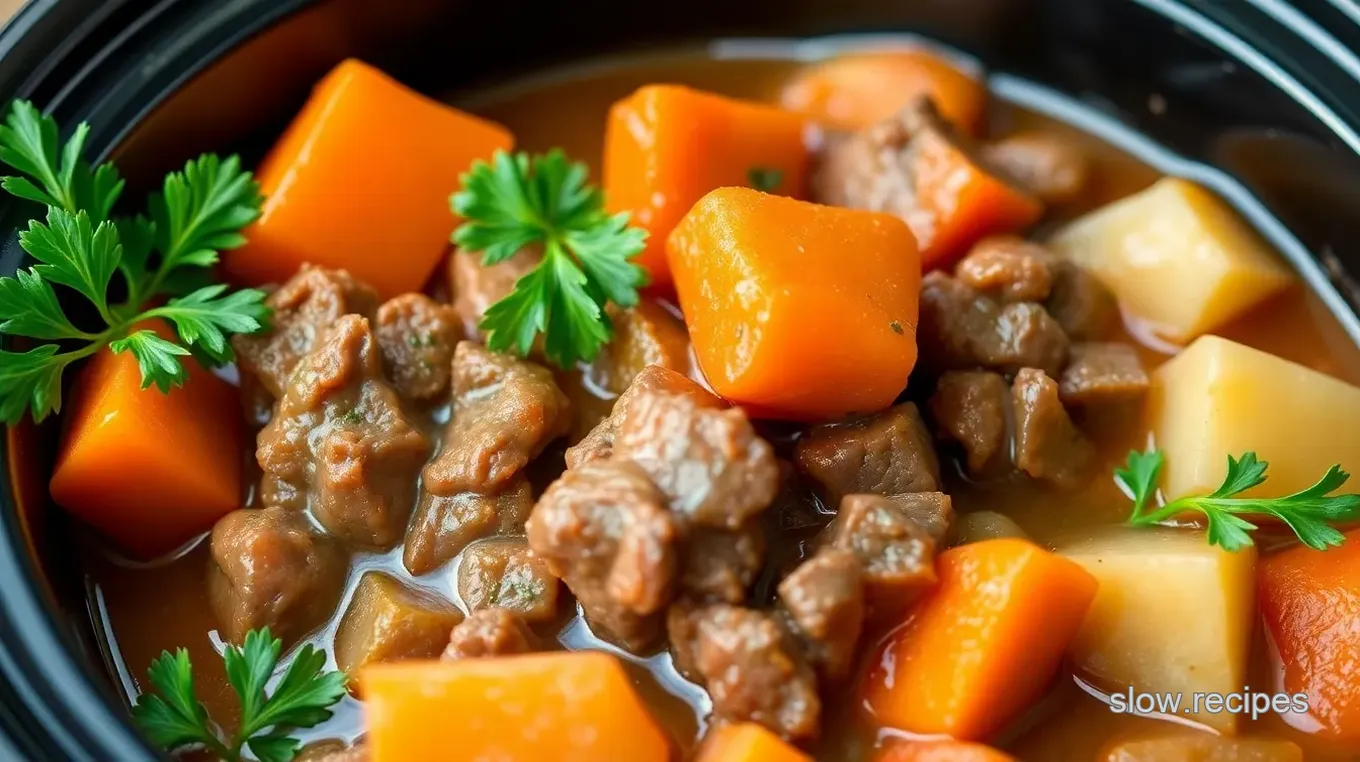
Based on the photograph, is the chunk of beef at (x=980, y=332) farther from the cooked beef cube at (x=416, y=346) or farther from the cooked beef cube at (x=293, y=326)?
the cooked beef cube at (x=293, y=326)

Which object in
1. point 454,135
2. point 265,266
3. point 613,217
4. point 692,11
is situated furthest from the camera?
point 692,11

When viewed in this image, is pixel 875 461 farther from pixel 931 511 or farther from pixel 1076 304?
pixel 1076 304

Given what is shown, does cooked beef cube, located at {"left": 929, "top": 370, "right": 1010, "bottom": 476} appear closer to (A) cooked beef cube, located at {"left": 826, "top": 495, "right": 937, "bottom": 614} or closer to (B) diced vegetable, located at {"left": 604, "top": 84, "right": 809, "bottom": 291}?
(A) cooked beef cube, located at {"left": 826, "top": 495, "right": 937, "bottom": 614}

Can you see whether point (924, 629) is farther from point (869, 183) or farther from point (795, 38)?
point (795, 38)

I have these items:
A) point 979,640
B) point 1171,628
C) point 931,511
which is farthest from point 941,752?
point 1171,628

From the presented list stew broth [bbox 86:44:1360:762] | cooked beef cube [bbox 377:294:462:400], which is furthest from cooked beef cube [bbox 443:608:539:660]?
cooked beef cube [bbox 377:294:462:400]

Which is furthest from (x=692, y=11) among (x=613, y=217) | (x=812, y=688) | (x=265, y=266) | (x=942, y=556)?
(x=812, y=688)
